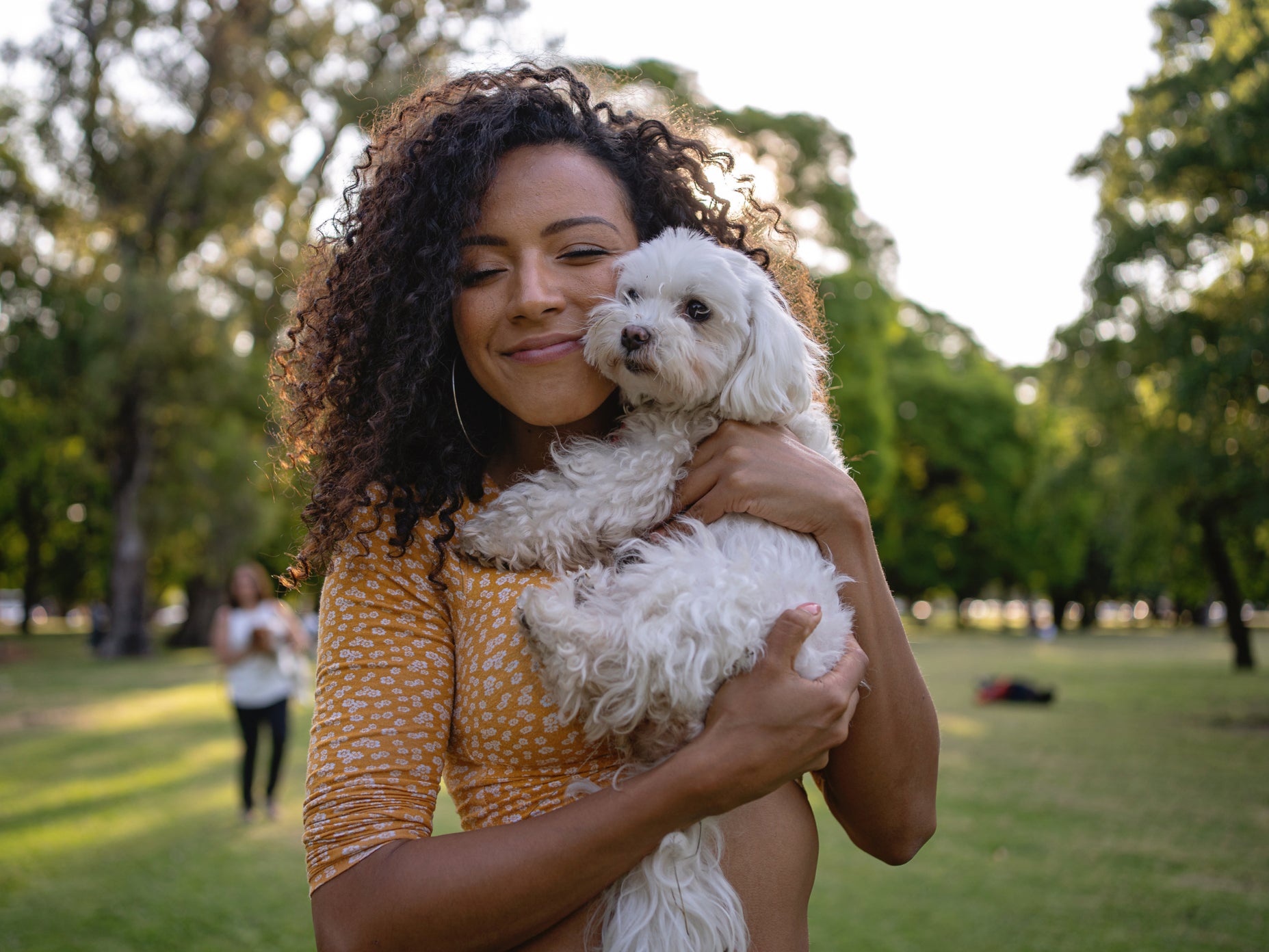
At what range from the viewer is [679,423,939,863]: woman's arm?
193cm

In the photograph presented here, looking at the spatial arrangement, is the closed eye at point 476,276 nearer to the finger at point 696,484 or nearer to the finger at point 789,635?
the finger at point 696,484

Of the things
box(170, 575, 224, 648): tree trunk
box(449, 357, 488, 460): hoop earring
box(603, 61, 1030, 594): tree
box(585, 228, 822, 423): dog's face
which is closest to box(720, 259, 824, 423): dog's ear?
box(585, 228, 822, 423): dog's face

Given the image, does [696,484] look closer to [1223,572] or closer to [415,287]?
[415,287]

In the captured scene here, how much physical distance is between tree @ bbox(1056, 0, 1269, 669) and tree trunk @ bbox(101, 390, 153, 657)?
22.0 m

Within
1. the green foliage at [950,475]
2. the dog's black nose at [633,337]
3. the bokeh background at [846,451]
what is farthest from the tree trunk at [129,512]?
the green foliage at [950,475]

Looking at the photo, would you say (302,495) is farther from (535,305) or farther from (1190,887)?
(1190,887)

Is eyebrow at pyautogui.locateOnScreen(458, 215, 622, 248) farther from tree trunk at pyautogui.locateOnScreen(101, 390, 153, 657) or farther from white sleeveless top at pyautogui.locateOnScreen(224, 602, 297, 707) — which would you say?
tree trunk at pyautogui.locateOnScreen(101, 390, 153, 657)

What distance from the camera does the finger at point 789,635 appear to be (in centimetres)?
178

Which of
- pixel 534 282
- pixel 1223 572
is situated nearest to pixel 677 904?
Answer: pixel 534 282

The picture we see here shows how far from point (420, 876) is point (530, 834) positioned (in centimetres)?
18

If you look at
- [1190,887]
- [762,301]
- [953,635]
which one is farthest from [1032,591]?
[762,301]

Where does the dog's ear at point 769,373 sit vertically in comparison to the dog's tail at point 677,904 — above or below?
above

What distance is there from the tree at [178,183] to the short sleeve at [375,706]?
22896 mm

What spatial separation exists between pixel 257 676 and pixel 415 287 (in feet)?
26.6
